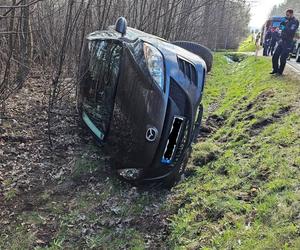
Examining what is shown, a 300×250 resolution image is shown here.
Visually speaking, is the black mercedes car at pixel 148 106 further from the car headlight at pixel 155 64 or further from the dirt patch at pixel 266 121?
the dirt patch at pixel 266 121

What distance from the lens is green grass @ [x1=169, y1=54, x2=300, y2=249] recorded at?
12.5ft

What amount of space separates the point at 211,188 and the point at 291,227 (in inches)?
57.0

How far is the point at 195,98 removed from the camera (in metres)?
4.85

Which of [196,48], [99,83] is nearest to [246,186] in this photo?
[99,83]

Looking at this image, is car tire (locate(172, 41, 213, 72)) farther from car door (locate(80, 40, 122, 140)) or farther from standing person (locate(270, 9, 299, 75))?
standing person (locate(270, 9, 299, 75))

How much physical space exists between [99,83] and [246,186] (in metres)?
2.72

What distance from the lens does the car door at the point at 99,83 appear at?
5.19 meters

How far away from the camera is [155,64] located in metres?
4.56

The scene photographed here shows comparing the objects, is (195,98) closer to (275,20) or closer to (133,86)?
(133,86)

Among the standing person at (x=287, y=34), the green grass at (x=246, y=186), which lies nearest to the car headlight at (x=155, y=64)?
the green grass at (x=246, y=186)

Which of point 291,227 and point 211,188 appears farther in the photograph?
point 211,188

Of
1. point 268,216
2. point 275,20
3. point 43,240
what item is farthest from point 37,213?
point 275,20

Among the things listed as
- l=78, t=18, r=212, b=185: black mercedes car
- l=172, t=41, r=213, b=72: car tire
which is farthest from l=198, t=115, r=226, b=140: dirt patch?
l=78, t=18, r=212, b=185: black mercedes car

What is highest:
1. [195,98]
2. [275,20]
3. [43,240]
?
[275,20]
